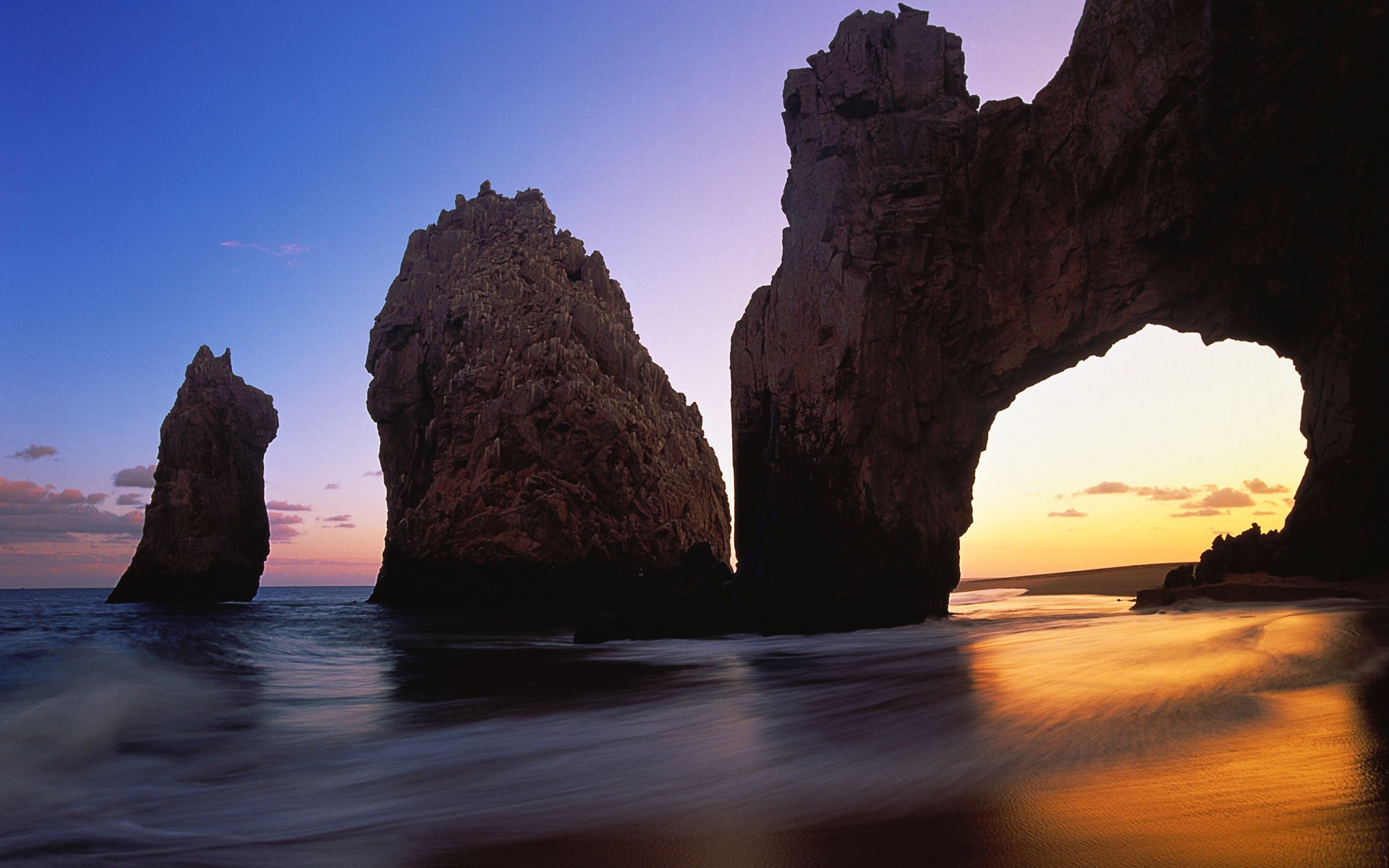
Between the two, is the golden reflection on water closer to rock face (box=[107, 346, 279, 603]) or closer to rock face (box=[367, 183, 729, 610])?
rock face (box=[367, 183, 729, 610])

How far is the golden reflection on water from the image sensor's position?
2.61 m

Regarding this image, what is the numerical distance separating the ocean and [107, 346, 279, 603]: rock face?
135ft

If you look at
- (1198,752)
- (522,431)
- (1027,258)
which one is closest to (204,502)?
(522,431)

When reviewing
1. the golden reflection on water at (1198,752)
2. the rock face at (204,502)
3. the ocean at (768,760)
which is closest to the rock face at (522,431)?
the rock face at (204,502)

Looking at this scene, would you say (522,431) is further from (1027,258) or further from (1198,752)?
(1198,752)

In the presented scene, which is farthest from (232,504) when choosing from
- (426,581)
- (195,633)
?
(195,633)

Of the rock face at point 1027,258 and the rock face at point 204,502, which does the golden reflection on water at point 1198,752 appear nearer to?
the rock face at point 1027,258

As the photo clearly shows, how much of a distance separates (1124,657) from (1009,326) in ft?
30.0

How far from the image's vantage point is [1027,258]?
15.2 m

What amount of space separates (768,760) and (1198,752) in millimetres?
2253

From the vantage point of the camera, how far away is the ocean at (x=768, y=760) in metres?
3.02

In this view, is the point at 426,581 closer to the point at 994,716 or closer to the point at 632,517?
the point at 632,517

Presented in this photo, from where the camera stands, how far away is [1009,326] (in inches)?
602

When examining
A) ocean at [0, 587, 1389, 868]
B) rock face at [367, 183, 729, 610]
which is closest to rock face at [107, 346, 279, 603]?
rock face at [367, 183, 729, 610]
